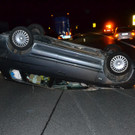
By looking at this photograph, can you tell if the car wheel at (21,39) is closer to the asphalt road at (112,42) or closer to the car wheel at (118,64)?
the car wheel at (118,64)

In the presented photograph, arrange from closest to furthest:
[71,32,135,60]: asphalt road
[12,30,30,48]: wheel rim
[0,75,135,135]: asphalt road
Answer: [0,75,135,135]: asphalt road < [12,30,30,48]: wheel rim < [71,32,135,60]: asphalt road

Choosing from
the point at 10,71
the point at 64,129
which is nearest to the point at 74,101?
the point at 64,129

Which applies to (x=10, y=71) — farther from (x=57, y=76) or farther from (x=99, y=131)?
(x=99, y=131)

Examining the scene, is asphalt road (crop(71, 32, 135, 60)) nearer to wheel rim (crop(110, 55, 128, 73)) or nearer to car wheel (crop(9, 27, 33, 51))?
wheel rim (crop(110, 55, 128, 73))

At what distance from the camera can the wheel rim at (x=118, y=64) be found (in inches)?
192

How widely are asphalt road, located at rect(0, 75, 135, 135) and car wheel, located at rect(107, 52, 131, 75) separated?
2.15 feet

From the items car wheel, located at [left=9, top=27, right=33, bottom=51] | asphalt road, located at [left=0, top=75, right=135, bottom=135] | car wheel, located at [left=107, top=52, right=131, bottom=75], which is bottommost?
asphalt road, located at [left=0, top=75, right=135, bottom=135]

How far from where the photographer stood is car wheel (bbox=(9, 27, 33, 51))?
15.4ft

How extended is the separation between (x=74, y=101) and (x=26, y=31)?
2.00 metres

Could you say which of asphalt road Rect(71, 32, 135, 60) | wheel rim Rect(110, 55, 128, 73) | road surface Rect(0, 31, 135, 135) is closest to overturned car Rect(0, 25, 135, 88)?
wheel rim Rect(110, 55, 128, 73)

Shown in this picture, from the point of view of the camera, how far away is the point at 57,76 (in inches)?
193

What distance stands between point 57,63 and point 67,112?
1195mm

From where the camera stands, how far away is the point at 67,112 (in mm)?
4242

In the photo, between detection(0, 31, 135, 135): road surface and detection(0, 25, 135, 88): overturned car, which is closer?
detection(0, 31, 135, 135): road surface
